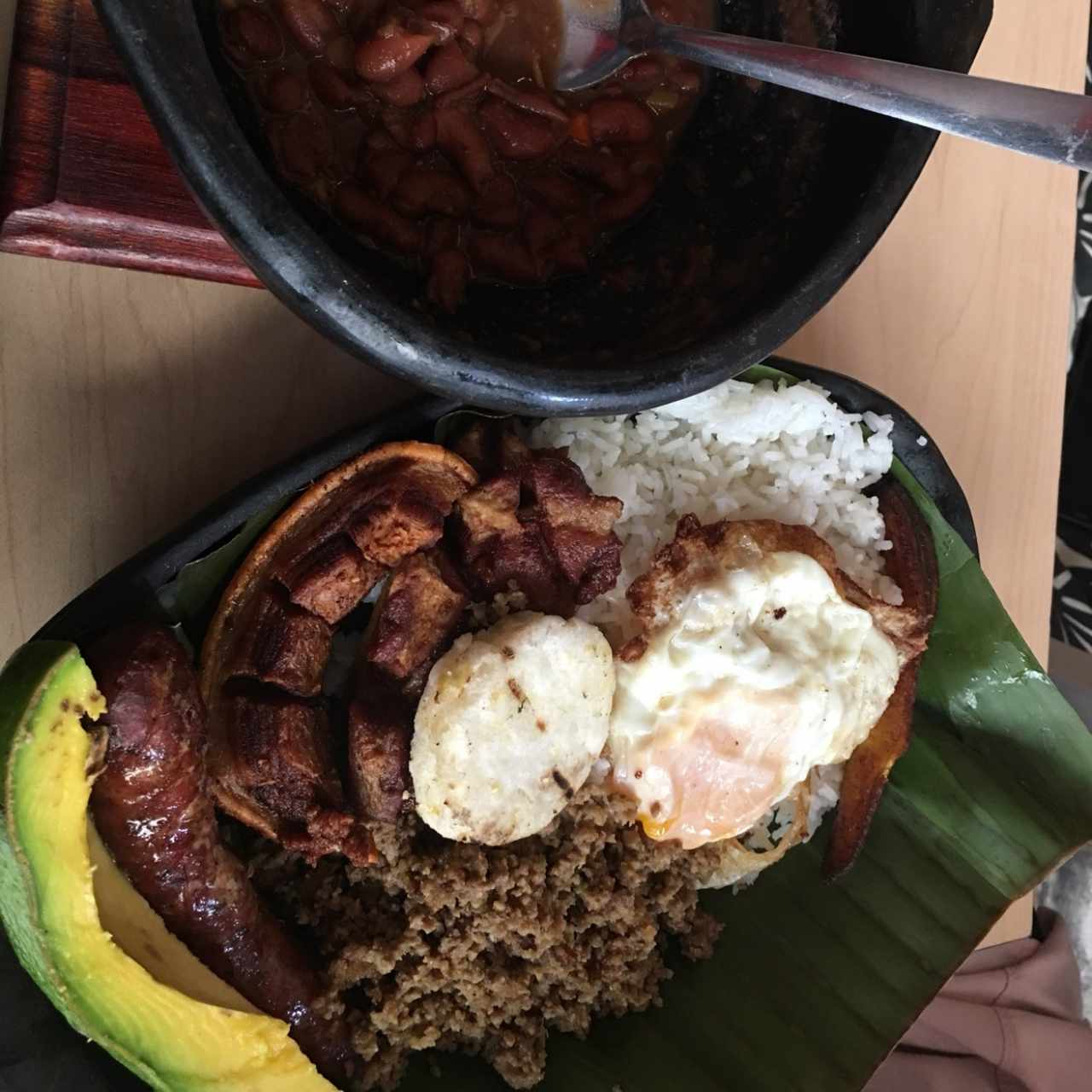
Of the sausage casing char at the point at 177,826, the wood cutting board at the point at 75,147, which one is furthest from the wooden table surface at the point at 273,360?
the sausage casing char at the point at 177,826

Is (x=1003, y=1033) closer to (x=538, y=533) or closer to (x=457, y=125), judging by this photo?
(x=538, y=533)

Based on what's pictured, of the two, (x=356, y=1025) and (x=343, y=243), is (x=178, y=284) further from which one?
(x=356, y=1025)

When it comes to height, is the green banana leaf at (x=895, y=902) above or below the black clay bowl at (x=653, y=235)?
below

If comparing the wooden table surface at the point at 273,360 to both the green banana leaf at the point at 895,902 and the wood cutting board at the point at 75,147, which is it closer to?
the wood cutting board at the point at 75,147

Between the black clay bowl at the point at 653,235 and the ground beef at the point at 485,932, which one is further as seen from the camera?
the ground beef at the point at 485,932

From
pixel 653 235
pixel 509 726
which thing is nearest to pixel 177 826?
pixel 509 726

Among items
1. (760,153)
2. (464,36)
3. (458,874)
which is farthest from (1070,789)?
(464,36)
